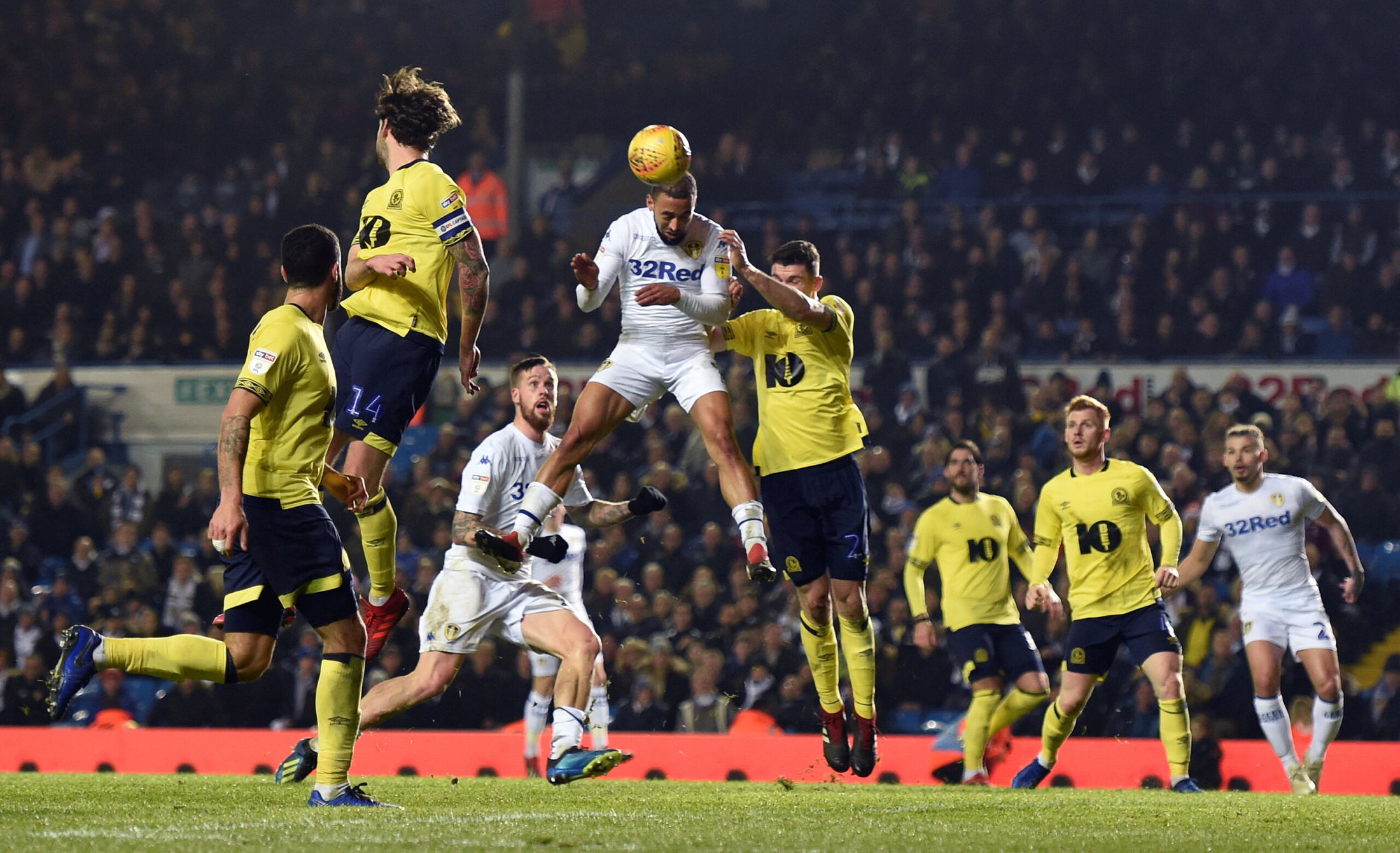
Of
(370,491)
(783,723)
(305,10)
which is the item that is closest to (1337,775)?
(783,723)

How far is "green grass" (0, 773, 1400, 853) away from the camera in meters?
5.61

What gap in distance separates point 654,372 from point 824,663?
6.32 feet

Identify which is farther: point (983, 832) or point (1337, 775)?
point (1337, 775)

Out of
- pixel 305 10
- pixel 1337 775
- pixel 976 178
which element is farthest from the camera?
pixel 305 10

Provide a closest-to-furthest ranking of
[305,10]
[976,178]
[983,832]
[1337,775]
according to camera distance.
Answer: [983,832] < [1337,775] < [976,178] < [305,10]

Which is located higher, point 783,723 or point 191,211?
point 191,211

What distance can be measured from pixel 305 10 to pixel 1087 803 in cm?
2174

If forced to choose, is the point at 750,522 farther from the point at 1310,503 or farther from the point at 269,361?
the point at 1310,503

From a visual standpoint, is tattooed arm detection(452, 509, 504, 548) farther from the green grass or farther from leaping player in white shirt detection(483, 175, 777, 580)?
the green grass

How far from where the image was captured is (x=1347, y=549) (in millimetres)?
10781

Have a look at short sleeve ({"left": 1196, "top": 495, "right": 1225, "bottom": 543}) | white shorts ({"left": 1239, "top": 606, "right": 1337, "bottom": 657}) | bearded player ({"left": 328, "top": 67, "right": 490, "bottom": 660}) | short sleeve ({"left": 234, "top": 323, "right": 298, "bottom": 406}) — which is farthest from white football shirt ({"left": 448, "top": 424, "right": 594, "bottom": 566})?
white shorts ({"left": 1239, "top": 606, "right": 1337, "bottom": 657})

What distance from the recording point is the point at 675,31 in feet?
86.0

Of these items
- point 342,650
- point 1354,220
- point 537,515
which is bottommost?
point 342,650

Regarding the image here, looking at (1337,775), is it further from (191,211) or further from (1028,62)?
(191,211)
